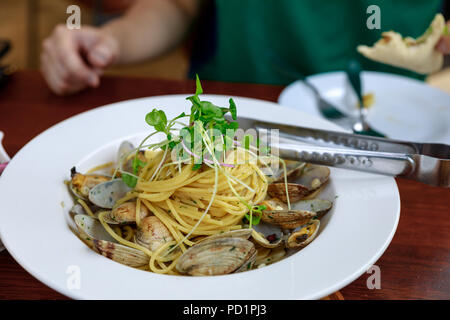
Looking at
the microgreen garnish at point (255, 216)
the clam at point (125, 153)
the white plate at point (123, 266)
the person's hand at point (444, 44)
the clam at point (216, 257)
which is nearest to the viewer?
the white plate at point (123, 266)

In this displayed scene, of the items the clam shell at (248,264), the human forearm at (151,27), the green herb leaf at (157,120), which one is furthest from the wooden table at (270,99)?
the human forearm at (151,27)

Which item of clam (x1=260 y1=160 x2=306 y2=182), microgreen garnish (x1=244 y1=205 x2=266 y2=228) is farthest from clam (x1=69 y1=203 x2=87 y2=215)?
clam (x1=260 y1=160 x2=306 y2=182)

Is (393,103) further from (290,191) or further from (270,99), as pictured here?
(290,191)

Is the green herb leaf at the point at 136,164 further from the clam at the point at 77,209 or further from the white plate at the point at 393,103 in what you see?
the white plate at the point at 393,103

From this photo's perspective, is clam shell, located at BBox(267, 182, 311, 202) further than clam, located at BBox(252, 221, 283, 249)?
Yes

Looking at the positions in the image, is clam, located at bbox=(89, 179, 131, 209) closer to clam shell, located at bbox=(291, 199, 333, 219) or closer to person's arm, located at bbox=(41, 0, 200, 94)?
clam shell, located at bbox=(291, 199, 333, 219)
